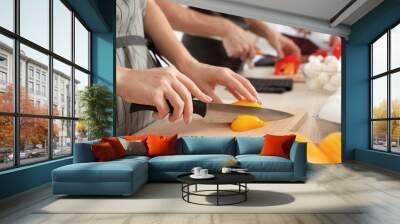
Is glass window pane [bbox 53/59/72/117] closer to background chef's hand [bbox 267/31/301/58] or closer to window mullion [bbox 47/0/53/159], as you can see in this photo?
window mullion [bbox 47/0/53/159]

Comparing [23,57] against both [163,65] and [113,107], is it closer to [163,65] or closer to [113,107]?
[113,107]

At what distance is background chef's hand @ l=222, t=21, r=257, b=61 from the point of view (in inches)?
332

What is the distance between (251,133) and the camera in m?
8.31

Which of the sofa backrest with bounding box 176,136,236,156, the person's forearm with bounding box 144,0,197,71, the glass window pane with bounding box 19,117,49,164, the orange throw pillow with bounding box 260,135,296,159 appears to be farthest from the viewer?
the person's forearm with bounding box 144,0,197,71

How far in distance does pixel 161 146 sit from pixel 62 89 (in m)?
1.85

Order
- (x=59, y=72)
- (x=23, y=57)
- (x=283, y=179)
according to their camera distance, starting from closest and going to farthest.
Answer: (x=23, y=57) → (x=283, y=179) → (x=59, y=72)

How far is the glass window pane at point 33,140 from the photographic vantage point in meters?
5.04

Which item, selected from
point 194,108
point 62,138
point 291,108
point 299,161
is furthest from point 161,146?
point 291,108

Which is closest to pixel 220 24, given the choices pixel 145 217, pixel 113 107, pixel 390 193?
pixel 113 107

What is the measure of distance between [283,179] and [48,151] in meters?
3.48

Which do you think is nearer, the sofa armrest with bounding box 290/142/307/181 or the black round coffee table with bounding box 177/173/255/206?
the black round coffee table with bounding box 177/173/255/206

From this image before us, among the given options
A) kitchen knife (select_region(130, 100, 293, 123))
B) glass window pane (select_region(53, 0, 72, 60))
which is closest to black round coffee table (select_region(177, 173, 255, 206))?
glass window pane (select_region(53, 0, 72, 60))

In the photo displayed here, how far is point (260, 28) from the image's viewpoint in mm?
8586

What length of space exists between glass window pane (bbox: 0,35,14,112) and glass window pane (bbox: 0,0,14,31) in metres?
0.15
